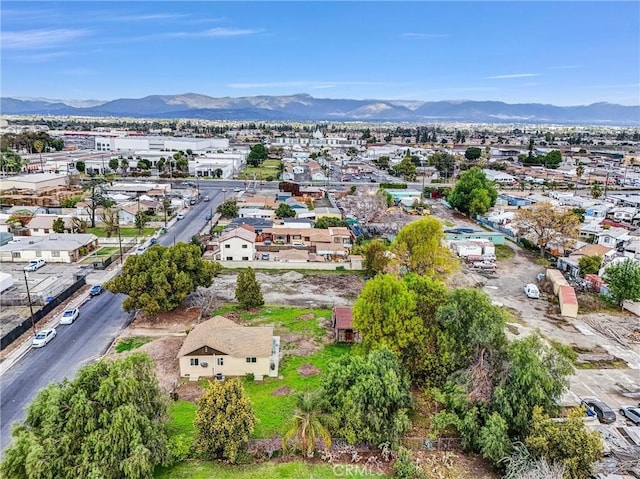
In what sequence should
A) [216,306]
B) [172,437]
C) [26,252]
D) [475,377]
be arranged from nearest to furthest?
[172,437] < [475,377] < [216,306] < [26,252]

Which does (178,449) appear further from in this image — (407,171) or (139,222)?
(407,171)

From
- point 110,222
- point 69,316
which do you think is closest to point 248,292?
point 69,316

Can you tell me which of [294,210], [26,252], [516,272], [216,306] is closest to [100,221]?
[26,252]

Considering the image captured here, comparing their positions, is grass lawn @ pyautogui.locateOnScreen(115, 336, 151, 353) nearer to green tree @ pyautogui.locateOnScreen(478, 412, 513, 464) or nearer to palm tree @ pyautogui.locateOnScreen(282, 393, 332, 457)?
palm tree @ pyautogui.locateOnScreen(282, 393, 332, 457)

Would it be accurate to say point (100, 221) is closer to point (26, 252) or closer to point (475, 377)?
point (26, 252)

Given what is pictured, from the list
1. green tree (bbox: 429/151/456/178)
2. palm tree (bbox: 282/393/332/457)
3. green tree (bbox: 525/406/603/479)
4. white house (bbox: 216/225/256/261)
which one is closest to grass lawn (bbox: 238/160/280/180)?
green tree (bbox: 429/151/456/178)

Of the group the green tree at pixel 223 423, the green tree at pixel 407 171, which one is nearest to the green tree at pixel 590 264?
the green tree at pixel 223 423

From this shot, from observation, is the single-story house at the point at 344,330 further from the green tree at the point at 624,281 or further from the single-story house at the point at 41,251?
the single-story house at the point at 41,251
